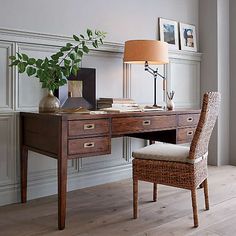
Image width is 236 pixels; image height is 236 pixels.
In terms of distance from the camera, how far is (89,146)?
7.01 feet

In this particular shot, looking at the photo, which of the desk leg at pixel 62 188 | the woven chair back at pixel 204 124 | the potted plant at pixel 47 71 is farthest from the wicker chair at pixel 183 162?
the potted plant at pixel 47 71

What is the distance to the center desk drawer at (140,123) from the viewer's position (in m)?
2.28

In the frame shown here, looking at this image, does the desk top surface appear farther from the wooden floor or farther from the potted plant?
the wooden floor

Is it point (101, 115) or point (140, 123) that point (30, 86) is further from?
point (140, 123)

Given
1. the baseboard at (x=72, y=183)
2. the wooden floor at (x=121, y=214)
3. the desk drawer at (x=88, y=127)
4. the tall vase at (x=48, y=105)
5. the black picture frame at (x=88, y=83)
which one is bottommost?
the wooden floor at (x=121, y=214)

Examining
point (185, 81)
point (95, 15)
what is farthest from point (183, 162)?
point (185, 81)

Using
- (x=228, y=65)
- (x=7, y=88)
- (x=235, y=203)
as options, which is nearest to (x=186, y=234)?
(x=235, y=203)

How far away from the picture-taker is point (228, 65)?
12.8ft

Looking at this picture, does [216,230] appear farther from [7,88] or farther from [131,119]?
[7,88]

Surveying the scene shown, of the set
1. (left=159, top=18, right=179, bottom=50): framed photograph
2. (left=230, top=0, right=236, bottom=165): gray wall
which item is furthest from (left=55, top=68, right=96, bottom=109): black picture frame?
(left=230, top=0, right=236, bottom=165): gray wall

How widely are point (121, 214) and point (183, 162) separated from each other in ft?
1.86

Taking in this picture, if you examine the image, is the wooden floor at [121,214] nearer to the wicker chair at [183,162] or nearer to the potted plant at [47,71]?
the wicker chair at [183,162]

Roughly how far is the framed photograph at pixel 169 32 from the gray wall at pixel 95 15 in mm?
60

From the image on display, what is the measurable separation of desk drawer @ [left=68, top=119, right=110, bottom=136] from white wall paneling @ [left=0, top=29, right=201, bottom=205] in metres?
0.65
